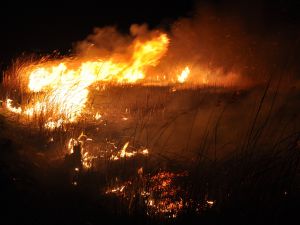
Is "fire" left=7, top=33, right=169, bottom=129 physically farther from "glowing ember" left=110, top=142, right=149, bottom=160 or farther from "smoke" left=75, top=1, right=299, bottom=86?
"glowing ember" left=110, top=142, right=149, bottom=160

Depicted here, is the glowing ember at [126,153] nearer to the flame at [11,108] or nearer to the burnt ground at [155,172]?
the burnt ground at [155,172]

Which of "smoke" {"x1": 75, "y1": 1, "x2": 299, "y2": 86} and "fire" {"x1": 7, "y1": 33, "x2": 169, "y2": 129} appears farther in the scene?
"smoke" {"x1": 75, "y1": 1, "x2": 299, "y2": 86}

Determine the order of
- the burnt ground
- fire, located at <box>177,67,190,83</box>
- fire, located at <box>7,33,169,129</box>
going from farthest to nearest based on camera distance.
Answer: fire, located at <box>177,67,190,83</box> < fire, located at <box>7,33,169,129</box> < the burnt ground

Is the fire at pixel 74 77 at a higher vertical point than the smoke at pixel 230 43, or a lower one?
lower

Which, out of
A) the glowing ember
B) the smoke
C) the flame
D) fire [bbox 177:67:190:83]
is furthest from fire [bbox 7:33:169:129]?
the glowing ember

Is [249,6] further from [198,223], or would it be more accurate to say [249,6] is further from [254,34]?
[198,223]

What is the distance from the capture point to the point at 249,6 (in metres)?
9.23

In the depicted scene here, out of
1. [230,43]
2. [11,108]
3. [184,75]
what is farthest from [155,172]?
[230,43]

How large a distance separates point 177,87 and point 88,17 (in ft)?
39.1

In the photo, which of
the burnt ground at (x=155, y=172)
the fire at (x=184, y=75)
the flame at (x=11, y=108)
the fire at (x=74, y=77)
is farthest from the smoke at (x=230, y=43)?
the flame at (x=11, y=108)

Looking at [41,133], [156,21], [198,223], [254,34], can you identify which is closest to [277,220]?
[198,223]

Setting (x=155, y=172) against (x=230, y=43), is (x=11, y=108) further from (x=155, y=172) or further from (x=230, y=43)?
(x=230, y=43)

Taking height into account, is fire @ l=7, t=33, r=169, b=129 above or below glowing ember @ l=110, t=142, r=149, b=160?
above

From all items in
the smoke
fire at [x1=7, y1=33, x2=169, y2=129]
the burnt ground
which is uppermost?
the smoke
